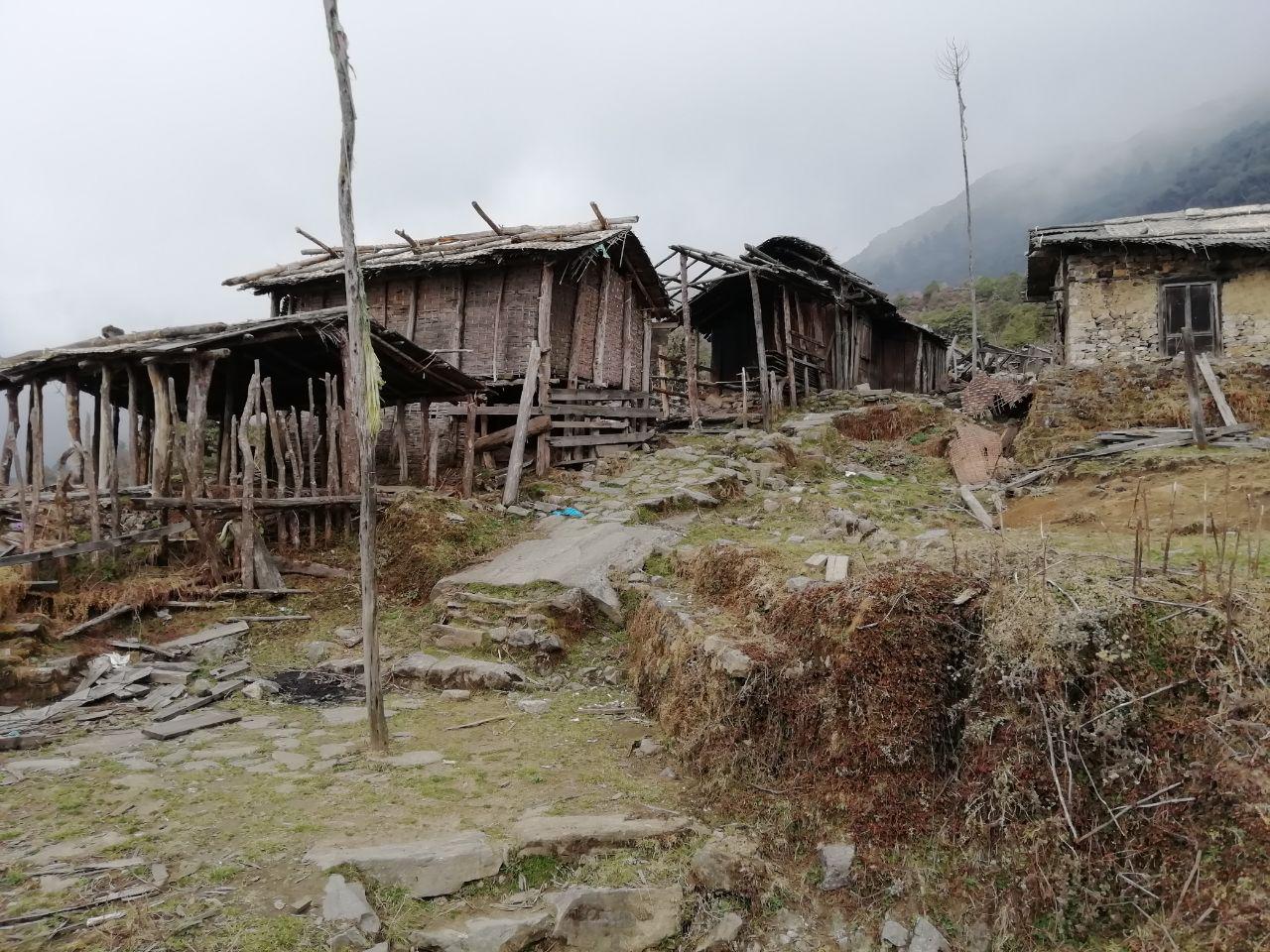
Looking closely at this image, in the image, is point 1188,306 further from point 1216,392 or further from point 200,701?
point 200,701

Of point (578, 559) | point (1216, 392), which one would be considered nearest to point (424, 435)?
point (578, 559)

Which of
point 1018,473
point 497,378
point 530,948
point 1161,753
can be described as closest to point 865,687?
point 1161,753

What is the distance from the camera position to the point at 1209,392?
34.0ft

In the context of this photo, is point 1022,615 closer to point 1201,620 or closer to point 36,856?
point 1201,620

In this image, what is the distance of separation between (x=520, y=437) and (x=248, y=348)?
4244 millimetres

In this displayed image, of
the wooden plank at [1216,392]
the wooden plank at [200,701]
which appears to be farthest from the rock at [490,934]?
the wooden plank at [1216,392]

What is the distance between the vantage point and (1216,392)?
33.2 feet

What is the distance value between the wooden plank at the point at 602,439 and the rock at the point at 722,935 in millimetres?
10776

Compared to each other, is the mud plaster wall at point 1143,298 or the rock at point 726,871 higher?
the mud plaster wall at point 1143,298

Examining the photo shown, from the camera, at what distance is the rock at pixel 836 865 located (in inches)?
141

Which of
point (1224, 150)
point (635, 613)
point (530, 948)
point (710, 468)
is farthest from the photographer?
point (1224, 150)

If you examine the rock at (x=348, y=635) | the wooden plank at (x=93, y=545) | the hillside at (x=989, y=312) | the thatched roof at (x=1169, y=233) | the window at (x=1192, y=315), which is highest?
the hillside at (x=989, y=312)

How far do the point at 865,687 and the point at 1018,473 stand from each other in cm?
830

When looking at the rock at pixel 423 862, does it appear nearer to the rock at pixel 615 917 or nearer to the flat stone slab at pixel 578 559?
the rock at pixel 615 917
